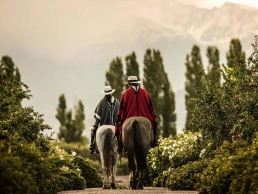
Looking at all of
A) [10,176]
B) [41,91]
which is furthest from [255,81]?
[41,91]

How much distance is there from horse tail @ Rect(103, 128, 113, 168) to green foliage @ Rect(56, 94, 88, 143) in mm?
37799

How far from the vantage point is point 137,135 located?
643 inches

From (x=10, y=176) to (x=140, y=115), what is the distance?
6.91 m

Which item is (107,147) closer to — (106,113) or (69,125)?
(106,113)

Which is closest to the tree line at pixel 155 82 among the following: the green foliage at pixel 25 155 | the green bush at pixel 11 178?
the green foliage at pixel 25 155

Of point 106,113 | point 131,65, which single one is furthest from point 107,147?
point 131,65

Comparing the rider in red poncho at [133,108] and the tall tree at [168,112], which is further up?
the tall tree at [168,112]

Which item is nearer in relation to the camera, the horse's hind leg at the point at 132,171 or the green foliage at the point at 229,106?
the green foliage at the point at 229,106

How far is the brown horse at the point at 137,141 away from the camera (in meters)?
16.4

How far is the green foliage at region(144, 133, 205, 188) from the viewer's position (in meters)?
19.5

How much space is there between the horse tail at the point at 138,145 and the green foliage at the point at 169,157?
1853mm

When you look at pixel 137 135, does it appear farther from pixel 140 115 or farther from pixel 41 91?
pixel 41 91

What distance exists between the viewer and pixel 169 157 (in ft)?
66.6

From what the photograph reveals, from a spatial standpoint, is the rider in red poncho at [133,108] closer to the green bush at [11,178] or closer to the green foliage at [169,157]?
the green foliage at [169,157]
